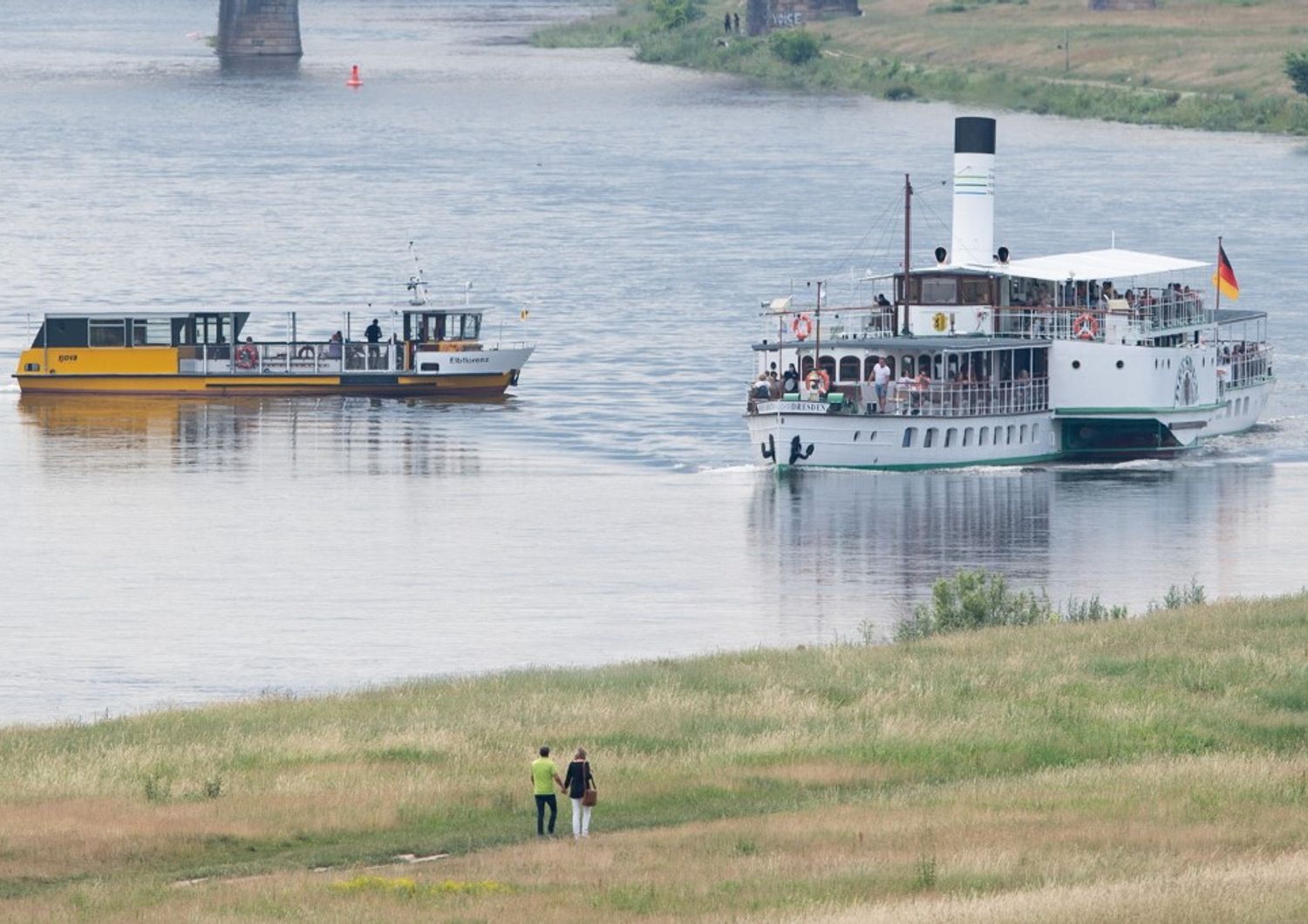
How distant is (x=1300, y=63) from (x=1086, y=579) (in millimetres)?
106175

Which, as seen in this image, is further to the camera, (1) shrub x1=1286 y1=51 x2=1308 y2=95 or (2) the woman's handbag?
(1) shrub x1=1286 y1=51 x2=1308 y2=95

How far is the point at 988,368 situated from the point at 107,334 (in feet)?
89.0

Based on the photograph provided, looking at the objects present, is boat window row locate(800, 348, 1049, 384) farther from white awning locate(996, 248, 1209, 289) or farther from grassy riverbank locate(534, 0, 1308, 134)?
grassy riverbank locate(534, 0, 1308, 134)

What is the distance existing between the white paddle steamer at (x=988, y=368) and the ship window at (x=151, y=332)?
2023 cm

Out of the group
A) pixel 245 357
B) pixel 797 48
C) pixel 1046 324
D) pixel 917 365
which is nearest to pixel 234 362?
pixel 245 357

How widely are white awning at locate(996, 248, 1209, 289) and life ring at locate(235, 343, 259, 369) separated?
76.1 feet

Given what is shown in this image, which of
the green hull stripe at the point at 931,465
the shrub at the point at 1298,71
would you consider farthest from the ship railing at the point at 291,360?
the shrub at the point at 1298,71

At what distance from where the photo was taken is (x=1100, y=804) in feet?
96.2

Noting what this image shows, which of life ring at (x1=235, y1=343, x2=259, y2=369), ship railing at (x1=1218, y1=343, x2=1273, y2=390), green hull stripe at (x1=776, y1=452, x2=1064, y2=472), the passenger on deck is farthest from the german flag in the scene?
life ring at (x1=235, y1=343, x2=259, y2=369)

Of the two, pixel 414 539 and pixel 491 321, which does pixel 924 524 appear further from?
pixel 491 321

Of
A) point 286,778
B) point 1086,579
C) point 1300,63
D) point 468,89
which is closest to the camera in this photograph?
point 286,778

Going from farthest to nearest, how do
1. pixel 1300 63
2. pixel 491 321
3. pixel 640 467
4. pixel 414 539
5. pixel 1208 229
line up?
pixel 1300 63, pixel 1208 229, pixel 491 321, pixel 640 467, pixel 414 539

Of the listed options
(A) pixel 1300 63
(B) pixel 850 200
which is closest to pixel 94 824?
(B) pixel 850 200

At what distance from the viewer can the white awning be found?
2749 inches
